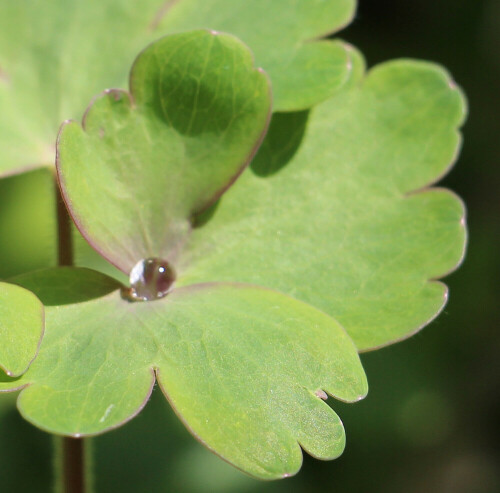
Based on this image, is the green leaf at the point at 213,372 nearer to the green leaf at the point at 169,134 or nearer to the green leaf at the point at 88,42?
the green leaf at the point at 169,134

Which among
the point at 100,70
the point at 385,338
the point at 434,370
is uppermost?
the point at 100,70

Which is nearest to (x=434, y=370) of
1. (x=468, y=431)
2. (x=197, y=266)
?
(x=468, y=431)

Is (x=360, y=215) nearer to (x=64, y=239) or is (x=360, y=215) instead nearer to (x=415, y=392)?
(x=64, y=239)

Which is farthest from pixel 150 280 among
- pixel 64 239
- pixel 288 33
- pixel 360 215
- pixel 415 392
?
pixel 415 392

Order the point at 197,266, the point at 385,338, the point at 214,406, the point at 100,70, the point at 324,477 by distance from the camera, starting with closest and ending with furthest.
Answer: the point at 214,406 < the point at 385,338 < the point at 197,266 < the point at 100,70 < the point at 324,477

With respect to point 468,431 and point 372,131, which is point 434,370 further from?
point 372,131

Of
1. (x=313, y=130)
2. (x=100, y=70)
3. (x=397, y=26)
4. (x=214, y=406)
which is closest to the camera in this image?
(x=214, y=406)
